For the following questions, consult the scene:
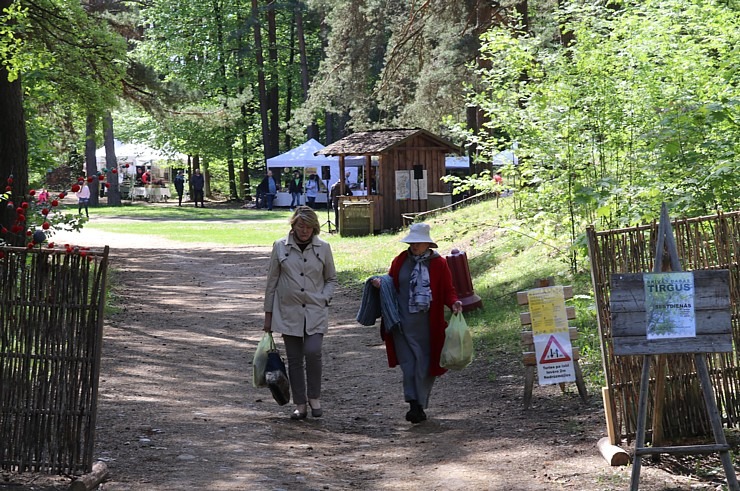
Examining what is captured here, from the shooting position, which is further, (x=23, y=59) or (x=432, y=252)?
(x=23, y=59)

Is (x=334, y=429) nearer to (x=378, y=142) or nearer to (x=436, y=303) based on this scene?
(x=436, y=303)

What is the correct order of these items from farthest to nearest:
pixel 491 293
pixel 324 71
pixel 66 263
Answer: pixel 324 71
pixel 491 293
pixel 66 263

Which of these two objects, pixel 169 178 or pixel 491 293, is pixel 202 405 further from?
pixel 169 178

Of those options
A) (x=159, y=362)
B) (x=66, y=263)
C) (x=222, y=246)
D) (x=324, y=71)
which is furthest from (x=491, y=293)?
(x=324, y=71)

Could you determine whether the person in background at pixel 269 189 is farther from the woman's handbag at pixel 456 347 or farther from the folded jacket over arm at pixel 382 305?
the woman's handbag at pixel 456 347

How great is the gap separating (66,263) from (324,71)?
1313 inches

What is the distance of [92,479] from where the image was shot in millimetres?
7234

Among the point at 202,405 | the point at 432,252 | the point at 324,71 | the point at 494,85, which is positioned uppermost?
the point at 324,71

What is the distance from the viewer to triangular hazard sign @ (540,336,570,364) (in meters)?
10.1

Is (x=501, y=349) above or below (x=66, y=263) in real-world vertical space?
below

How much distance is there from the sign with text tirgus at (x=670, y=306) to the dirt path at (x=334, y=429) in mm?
1139

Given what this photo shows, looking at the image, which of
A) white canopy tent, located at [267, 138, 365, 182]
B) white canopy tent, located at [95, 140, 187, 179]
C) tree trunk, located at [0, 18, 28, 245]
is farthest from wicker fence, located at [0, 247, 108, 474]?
white canopy tent, located at [95, 140, 187, 179]

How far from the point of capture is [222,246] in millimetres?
31016

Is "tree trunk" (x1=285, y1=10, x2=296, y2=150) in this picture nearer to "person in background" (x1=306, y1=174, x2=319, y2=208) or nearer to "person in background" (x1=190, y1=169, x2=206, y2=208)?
"person in background" (x1=190, y1=169, x2=206, y2=208)
